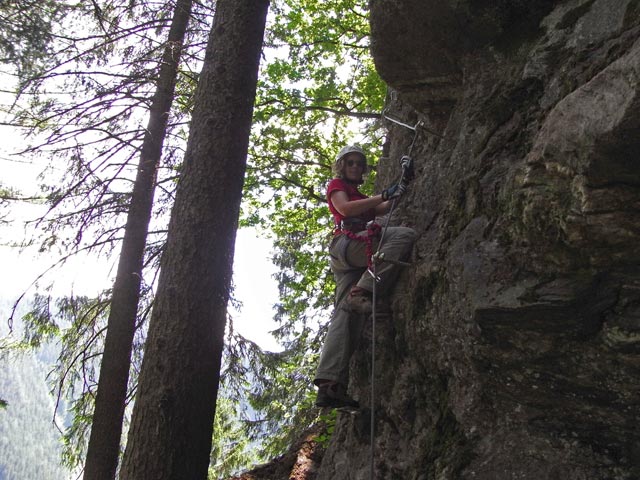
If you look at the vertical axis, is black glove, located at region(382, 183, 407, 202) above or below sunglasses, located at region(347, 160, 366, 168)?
below

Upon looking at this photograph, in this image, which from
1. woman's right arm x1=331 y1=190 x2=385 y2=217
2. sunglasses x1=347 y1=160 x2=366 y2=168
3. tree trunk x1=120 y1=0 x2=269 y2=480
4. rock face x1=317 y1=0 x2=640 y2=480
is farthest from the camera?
sunglasses x1=347 y1=160 x2=366 y2=168

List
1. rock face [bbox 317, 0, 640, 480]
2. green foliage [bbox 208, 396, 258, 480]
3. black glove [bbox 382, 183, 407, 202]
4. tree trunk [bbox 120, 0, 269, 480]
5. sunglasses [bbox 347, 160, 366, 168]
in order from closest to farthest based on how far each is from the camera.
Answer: rock face [bbox 317, 0, 640, 480], tree trunk [bbox 120, 0, 269, 480], black glove [bbox 382, 183, 407, 202], sunglasses [bbox 347, 160, 366, 168], green foliage [bbox 208, 396, 258, 480]

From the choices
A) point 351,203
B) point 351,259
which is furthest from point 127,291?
point 351,203

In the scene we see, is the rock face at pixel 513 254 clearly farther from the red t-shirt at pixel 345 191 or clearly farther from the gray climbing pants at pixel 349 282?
the red t-shirt at pixel 345 191

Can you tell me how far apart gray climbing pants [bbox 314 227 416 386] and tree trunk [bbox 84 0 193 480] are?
345cm

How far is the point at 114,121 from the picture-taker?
32.4 ft

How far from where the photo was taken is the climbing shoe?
4809 millimetres

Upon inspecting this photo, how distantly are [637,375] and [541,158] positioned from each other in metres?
1.35

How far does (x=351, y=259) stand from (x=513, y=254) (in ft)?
6.20

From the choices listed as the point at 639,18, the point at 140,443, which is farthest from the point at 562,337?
the point at 140,443

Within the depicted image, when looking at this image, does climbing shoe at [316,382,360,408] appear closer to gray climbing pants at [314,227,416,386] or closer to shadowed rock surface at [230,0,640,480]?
gray climbing pants at [314,227,416,386]

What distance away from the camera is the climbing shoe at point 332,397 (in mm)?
4809

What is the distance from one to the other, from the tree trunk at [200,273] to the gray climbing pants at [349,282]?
3.76 ft

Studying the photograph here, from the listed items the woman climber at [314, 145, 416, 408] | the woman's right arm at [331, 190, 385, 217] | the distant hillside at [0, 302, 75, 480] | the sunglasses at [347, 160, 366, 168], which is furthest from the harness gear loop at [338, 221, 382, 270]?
the distant hillside at [0, 302, 75, 480]
